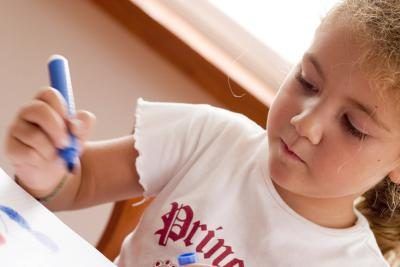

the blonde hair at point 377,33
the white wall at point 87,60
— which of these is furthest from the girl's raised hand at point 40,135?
the white wall at point 87,60

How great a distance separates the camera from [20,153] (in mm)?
583

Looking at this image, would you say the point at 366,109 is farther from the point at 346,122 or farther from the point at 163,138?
the point at 163,138

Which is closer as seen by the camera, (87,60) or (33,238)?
(33,238)

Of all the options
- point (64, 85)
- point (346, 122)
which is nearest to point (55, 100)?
point (64, 85)

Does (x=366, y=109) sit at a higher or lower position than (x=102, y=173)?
higher

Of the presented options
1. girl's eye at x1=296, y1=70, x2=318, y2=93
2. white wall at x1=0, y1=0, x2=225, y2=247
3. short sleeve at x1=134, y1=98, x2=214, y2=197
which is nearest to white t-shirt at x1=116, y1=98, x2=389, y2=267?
short sleeve at x1=134, y1=98, x2=214, y2=197

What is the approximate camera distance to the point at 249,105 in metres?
1.00

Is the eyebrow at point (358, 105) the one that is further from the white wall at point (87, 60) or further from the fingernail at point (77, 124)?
→ the white wall at point (87, 60)

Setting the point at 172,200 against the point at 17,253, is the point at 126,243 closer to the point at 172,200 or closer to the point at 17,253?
the point at 172,200

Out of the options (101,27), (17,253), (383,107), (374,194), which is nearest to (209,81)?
(101,27)

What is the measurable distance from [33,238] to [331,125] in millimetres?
287

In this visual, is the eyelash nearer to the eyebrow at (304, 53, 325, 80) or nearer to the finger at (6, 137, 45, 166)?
the eyebrow at (304, 53, 325, 80)

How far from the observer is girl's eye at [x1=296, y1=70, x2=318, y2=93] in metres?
0.65

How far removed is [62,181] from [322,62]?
27cm
